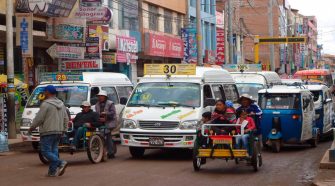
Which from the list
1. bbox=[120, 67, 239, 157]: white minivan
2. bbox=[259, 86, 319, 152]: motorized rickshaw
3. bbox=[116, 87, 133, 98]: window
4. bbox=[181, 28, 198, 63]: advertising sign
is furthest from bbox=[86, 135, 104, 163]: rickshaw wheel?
bbox=[181, 28, 198, 63]: advertising sign

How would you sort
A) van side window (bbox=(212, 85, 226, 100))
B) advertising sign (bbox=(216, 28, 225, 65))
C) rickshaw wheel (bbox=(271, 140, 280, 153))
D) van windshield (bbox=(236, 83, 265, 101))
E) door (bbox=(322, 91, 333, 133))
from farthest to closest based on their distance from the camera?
advertising sign (bbox=(216, 28, 225, 65)), van windshield (bbox=(236, 83, 265, 101)), door (bbox=(322, 91, 333, 133)), rickshaw wheel (bbox=(271, 140, 280, 153)), van side window (bbox=(212, 85, 226, 100))

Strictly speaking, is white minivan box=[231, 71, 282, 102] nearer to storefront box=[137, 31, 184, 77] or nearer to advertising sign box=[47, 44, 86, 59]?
advertising sign box=[47, 44, 86, 59]

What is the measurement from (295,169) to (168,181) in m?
3.34

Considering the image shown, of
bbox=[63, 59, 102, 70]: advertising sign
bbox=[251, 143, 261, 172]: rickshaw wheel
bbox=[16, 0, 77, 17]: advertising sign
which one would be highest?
bbox=[16, 0, 77, 17]: advertising sign

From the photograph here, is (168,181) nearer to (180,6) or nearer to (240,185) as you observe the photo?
(240,185)

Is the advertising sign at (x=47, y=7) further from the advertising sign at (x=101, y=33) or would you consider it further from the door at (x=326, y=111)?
the door at (x=326, y=111)

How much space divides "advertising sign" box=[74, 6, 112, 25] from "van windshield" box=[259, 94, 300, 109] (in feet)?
37.0

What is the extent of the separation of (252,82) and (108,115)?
36.3 ft

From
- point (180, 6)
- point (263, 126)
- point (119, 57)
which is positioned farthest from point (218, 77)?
point (180, 6)

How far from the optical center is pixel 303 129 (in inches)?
695

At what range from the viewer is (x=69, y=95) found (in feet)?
59.4

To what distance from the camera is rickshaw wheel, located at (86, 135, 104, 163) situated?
14.4 metres

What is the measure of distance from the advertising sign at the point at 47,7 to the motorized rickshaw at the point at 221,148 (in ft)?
39.7

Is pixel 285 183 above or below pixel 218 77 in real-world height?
below
